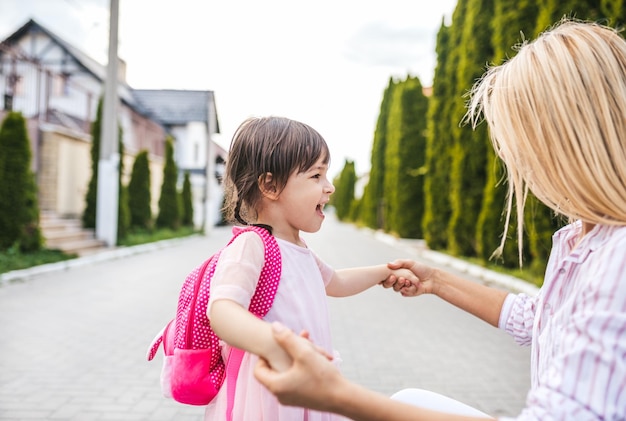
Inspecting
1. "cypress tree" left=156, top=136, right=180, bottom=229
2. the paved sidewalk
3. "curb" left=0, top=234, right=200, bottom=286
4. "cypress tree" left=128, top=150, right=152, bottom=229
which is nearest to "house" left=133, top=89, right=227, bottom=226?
"cypress tree" left=156, top=136, right=180, bottom=229

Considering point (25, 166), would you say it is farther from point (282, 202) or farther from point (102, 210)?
point (282, 202)

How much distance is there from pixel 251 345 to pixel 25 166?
1108cm

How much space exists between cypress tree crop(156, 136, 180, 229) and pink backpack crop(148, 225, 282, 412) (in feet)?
73.6

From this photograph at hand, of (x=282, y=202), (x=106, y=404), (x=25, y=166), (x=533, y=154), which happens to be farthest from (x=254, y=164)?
(x=25, y=166)

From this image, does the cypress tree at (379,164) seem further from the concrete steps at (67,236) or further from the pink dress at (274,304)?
the pink dress at (274,304)

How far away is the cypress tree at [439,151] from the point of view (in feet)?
52.8

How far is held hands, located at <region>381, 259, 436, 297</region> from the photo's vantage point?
6.77 feet

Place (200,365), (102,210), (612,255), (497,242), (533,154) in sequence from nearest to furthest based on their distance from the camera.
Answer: (612,255) < (533,154) < (200,365) < (497,242) < (102,210)

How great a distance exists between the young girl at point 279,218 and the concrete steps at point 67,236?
11.7 m

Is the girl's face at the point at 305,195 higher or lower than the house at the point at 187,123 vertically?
lower

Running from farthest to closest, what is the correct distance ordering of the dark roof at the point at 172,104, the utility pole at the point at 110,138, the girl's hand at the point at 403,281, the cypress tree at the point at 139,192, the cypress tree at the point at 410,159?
1. the dark roof at the point at 172,104
2. the cypress tree at the point at 410,159
3. the cypress tree at the point at 139,192
4. the utility pole at the point at 110,138
5. the girl's hand at the point at 403,281

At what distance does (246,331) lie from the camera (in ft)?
3.71

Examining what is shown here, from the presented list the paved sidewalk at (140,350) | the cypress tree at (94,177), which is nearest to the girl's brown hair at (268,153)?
the paved sidewalk at (140,350)

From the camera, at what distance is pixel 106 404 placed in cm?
371
